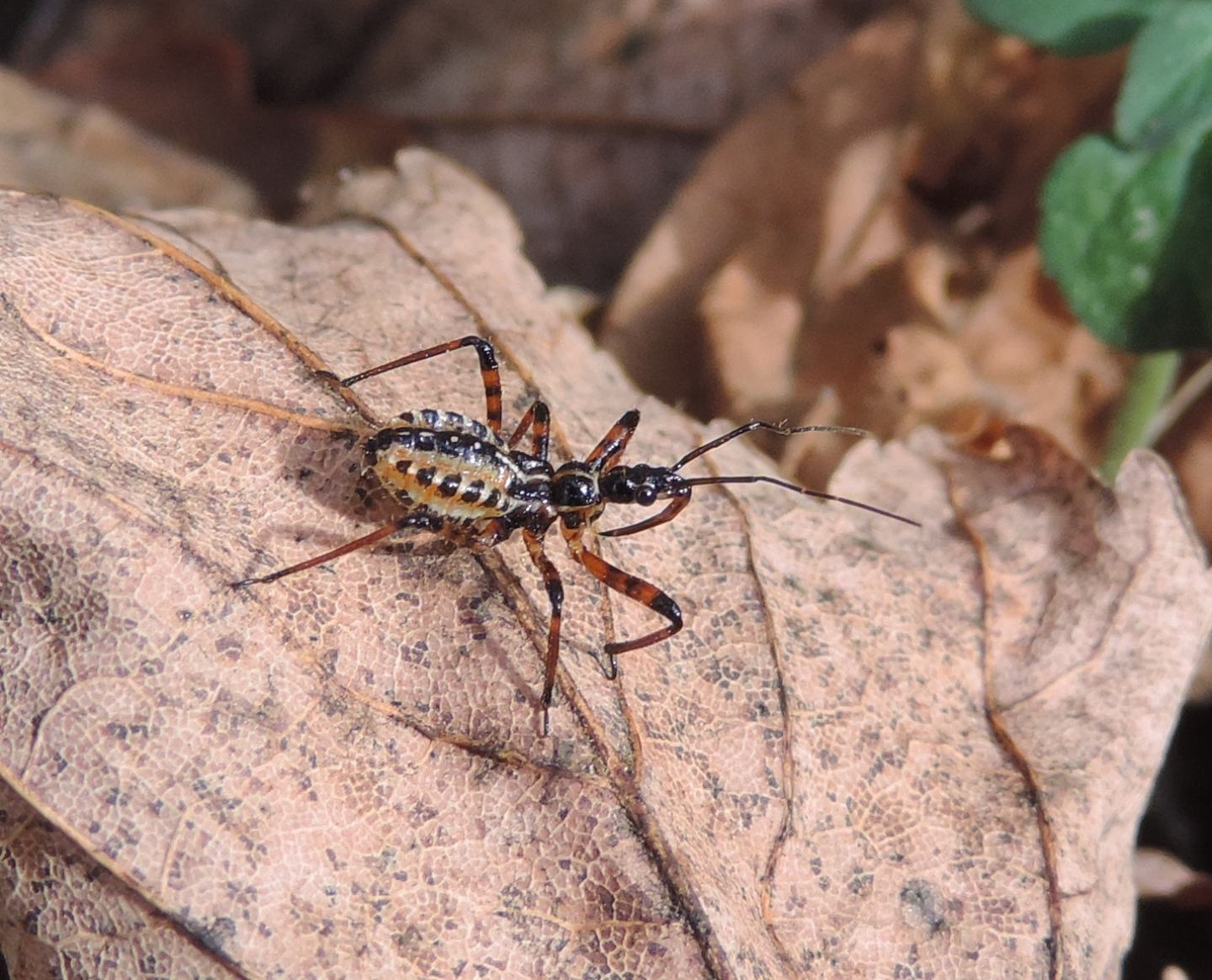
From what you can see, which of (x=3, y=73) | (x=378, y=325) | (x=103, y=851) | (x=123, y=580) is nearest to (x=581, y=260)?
(x=378, y=325)

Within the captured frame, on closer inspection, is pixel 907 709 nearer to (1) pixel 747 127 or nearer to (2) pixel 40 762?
(2) pixel 40 762

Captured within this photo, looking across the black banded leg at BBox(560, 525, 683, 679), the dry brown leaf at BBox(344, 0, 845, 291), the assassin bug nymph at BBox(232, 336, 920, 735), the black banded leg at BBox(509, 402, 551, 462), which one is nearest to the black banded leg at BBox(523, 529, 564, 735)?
the assassin bug nymph at BBox(232, 336, 920, 735)

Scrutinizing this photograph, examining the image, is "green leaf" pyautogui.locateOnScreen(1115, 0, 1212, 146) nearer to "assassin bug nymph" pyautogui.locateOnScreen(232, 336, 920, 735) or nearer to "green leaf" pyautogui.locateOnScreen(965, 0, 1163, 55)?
"green leaf" pyautogui.locateOnScreen(965, 0, 1163, 55)

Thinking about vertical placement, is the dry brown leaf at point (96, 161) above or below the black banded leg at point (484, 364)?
below

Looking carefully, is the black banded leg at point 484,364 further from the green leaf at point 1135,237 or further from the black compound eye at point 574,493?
the green leaf at point 1135,237

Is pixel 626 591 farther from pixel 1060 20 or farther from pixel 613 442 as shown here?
pixel 1060 20

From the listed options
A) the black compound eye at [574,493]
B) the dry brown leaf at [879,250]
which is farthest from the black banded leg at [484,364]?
the dry brown leaf at [879,250]

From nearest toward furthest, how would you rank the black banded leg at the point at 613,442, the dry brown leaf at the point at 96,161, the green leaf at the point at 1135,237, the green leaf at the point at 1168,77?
1. the black banded leg at the point at 613,442
2. the green leaf at the point at 1168,77
3. the green leaf at the point at 1135,237
4. the dry brown leaf at the point at 96,161
